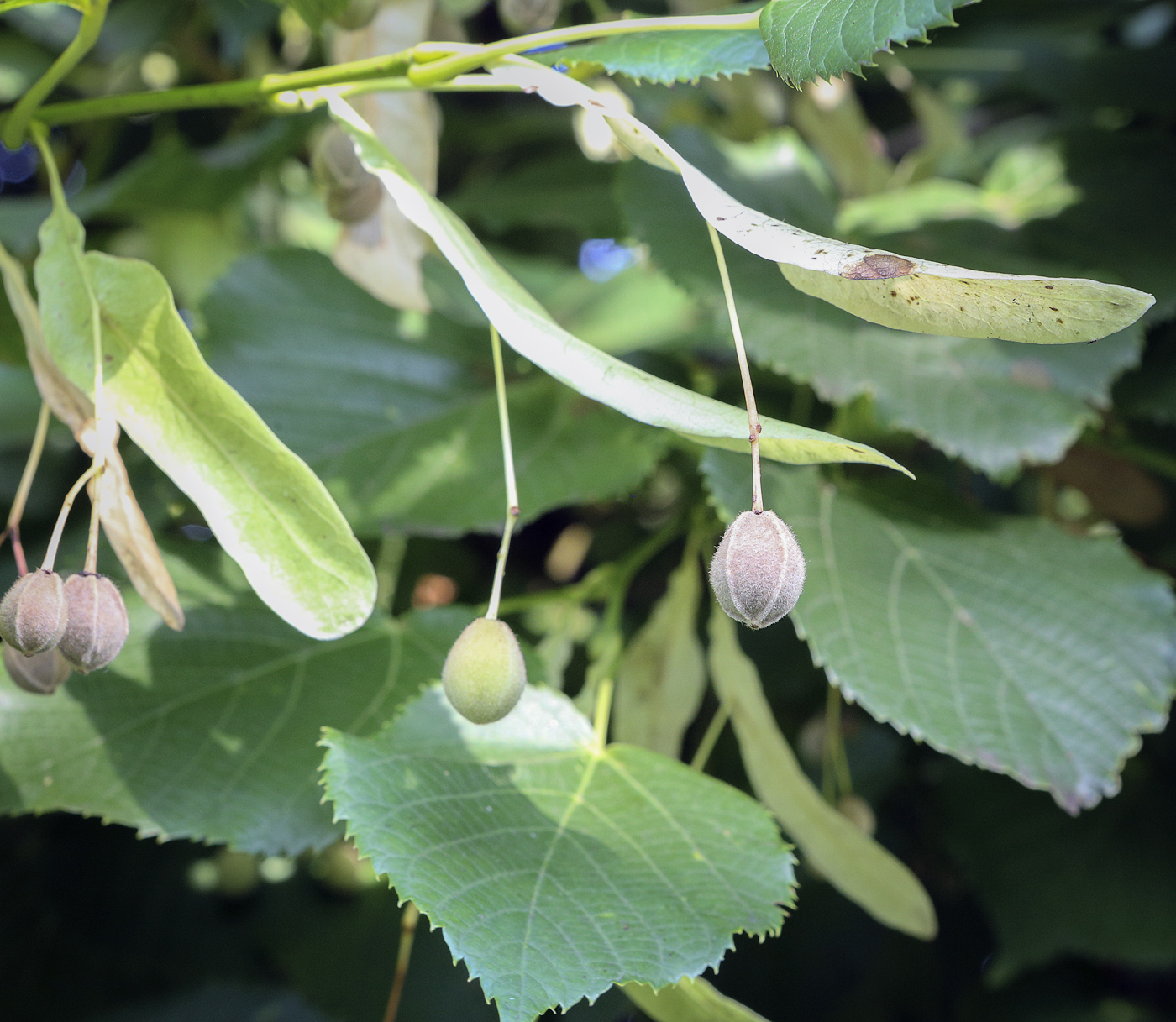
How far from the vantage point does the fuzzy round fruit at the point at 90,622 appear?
54 cm

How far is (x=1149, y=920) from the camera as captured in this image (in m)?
1.18

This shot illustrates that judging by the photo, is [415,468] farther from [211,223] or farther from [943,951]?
[943,951]

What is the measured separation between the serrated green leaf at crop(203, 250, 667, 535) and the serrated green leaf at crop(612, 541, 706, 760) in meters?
0.13

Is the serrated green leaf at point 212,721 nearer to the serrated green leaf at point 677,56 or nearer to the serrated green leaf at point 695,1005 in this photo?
the serrated green leaf at point 695,1005

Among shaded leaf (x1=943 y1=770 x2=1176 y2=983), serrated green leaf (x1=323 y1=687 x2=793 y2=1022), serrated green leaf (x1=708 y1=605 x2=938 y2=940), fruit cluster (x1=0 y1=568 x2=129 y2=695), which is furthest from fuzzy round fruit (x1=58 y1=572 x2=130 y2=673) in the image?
shaded leaf (x1=943 y1=770 x2=1176 y2=983)

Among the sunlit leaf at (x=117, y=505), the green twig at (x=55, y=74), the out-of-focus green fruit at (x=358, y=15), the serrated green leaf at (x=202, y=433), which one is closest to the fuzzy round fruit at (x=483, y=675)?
the serrated green leaf at (x=202, y=433)

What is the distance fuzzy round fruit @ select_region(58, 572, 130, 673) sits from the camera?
54 cm

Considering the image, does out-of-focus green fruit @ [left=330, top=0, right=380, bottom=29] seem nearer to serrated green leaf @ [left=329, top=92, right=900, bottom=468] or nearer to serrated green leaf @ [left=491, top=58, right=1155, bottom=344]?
serrated green leaf @ [left=329, top=92, right=900, bottom=468]

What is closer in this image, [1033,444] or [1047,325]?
[1047,325]

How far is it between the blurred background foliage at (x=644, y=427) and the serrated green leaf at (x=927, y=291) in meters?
0.42

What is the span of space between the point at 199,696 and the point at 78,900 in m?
0.76

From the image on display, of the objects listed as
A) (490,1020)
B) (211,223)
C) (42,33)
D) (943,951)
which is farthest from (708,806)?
A: (42,33)

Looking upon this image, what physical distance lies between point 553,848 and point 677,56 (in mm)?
505

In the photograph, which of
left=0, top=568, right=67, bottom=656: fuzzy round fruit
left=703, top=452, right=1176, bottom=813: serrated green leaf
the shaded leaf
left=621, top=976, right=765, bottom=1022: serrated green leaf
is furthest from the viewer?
the shaded leaf
